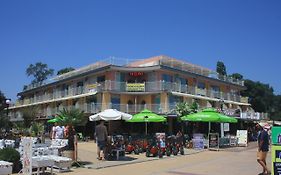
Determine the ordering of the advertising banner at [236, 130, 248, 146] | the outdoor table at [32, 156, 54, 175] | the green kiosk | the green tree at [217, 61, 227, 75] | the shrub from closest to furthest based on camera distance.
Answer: the green kiosk < the outdoor table at [32, 156, 54, 175] < the shrub < the advertising banner at [236, 130, 248, 146] < the green tree at [217, 61, 227, 75]

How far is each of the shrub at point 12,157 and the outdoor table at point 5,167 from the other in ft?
1.34

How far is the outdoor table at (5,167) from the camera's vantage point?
38.0 feet

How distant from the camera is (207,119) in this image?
23.7 meters

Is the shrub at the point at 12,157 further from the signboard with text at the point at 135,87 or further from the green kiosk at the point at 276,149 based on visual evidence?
the signboard with text at the point at 135,87

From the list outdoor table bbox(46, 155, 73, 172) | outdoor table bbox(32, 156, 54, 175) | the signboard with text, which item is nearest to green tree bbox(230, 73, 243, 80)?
the signboard with text

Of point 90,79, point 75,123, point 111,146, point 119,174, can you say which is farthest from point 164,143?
point 90,79

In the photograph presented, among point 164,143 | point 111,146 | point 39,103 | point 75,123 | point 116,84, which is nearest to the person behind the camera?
point 75,123

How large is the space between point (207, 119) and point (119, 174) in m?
12.9

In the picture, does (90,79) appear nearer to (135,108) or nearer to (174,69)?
(135,108)

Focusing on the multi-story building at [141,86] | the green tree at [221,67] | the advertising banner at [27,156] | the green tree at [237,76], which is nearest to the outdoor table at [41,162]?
the advertising banner at [27,156]

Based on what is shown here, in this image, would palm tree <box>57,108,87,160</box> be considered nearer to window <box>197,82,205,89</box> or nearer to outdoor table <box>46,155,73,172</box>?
outdoor table <box>46,155,73,172</box>

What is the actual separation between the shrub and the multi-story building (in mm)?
23781

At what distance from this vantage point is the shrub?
12289mm

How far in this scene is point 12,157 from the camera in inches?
486
